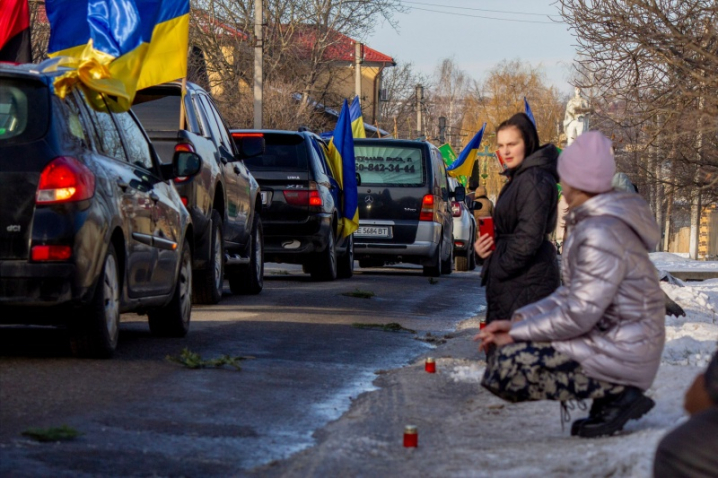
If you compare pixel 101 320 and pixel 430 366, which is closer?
pixel 101 320

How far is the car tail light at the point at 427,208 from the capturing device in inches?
798

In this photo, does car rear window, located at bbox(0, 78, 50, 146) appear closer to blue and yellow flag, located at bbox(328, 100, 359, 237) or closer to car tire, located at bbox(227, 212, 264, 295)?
car tire, located at bbox(227, 212, 264, 295)

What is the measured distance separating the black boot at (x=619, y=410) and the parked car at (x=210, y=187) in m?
6.38

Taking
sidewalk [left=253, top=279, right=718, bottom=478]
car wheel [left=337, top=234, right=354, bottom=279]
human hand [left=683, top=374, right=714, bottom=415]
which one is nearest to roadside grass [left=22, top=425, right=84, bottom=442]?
sidewalk [left=253, top=279, right=718, bottom=478]

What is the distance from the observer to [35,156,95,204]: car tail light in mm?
7047

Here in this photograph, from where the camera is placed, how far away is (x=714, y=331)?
1078 cm

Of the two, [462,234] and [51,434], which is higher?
[51,434]

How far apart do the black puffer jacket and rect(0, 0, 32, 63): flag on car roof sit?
10.2 metres

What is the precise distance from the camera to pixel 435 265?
69.6 feet

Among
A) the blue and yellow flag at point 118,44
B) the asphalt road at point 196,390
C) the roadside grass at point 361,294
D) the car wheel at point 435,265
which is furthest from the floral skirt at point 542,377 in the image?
the car wheel at point 435,265

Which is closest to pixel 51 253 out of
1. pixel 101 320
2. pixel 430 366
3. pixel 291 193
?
pixel 101 320

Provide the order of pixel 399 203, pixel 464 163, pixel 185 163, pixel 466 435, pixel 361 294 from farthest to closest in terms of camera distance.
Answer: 1. pixel 464 163
2. pixel 399 203
3. pixel 361 294
4. pixel 185 163
5. pixel 466 435

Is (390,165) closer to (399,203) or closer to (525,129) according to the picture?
(399,203)

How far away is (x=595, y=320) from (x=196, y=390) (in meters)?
2.67
